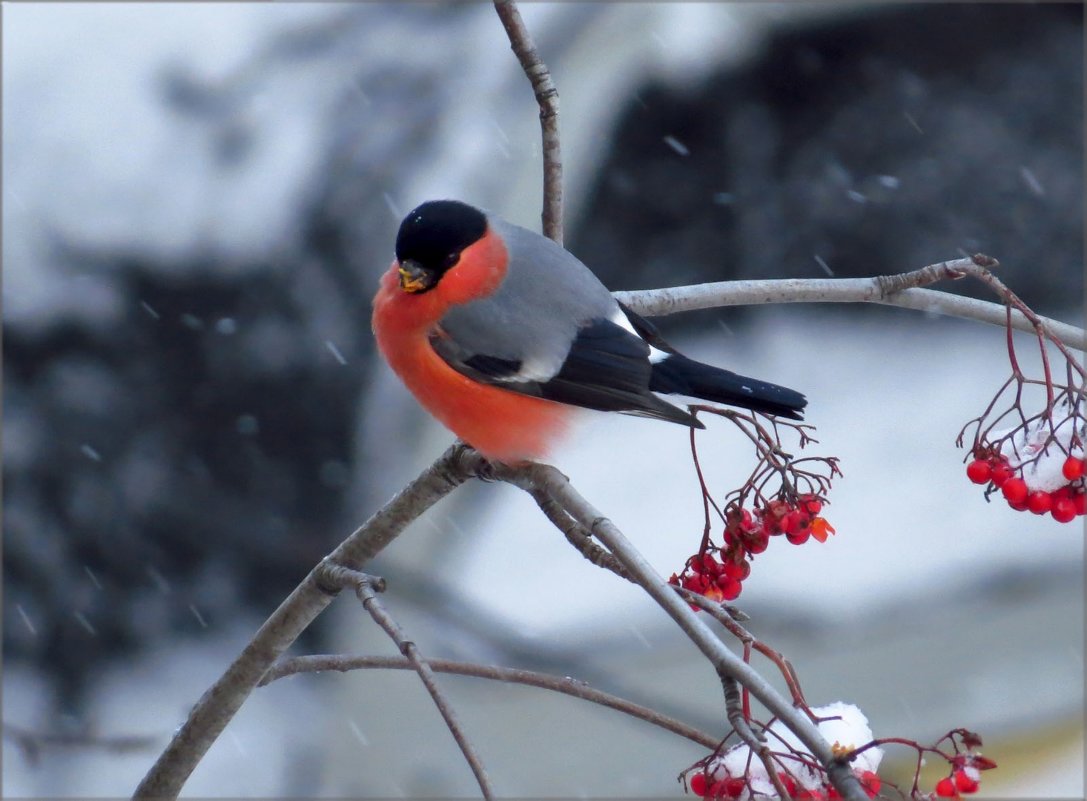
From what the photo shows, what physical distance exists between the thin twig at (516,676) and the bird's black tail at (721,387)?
0.35 m

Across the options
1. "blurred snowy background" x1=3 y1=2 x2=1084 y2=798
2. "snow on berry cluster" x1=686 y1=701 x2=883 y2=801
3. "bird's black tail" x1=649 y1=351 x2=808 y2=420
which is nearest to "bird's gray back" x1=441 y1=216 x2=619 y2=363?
"bird's black tail" x1=649 y1=351 x2=808 y2=420

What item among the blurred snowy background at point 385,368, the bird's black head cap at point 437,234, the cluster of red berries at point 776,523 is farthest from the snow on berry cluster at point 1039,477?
the blurred snowy background at point 385,368

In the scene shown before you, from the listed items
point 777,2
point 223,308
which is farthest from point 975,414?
point 223,308

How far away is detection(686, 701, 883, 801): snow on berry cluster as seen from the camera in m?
0.75

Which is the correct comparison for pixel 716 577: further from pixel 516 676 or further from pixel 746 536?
pixel 516 676

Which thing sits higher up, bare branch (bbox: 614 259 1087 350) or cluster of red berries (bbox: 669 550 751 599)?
bare branch (bbox: 614 259 1087 350)

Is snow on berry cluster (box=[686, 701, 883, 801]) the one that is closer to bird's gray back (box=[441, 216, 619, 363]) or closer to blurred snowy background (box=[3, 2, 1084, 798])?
bird's gray back (box=[441, 216, 619, 363])

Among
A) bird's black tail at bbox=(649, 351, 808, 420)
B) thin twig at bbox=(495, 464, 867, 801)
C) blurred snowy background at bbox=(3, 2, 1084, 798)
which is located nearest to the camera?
thin twig at bbox=(495, 464, 867, 801)

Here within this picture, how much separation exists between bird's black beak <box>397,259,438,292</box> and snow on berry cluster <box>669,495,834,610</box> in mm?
442

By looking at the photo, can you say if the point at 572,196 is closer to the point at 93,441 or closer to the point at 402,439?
the point at 402,439

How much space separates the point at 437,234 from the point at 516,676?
1.77 feet

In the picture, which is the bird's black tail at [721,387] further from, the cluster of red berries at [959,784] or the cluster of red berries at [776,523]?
the cluster of red berries at [959,784]

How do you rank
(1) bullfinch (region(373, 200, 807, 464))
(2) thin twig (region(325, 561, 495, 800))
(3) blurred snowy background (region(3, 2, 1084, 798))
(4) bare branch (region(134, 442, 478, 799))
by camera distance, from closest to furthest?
(2) thin twig (region(325, 561, 495, 800)), (4) bare branch (region(134, 442, 478, 799)), (1) bullfinch (region(373, 200, 807, 464)), (3) blurred snowy background (region(3, 2, 1084, 798))

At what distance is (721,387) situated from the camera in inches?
46.1
